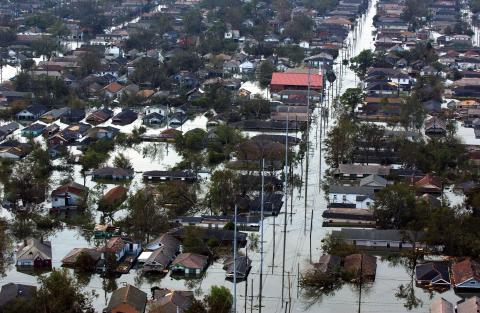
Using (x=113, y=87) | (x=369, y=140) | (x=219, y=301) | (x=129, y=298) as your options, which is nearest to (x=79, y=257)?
(x=129, y=298)

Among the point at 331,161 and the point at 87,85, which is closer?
the point at 331,161

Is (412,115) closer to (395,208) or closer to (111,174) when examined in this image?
(395,208)

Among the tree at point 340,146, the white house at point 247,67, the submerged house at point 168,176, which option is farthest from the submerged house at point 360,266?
the white house at point 247,67

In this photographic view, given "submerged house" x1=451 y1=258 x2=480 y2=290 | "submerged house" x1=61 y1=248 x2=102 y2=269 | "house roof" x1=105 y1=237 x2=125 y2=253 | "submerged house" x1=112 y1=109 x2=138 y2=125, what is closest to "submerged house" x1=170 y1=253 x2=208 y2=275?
"house roof" x1=105 y1=237 x2=125 y2=253

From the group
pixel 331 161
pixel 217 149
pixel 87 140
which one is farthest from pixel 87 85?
pixel 331 161

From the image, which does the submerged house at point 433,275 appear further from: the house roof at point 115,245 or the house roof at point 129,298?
the house roof at point 115,245

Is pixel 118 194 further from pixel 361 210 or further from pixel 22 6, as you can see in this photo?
pixel 22 6

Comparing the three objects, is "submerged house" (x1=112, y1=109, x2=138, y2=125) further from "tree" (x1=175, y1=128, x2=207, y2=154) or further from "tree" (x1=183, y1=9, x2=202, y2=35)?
"tree" (x1=183, y1=9, x2=202, y2=35)
